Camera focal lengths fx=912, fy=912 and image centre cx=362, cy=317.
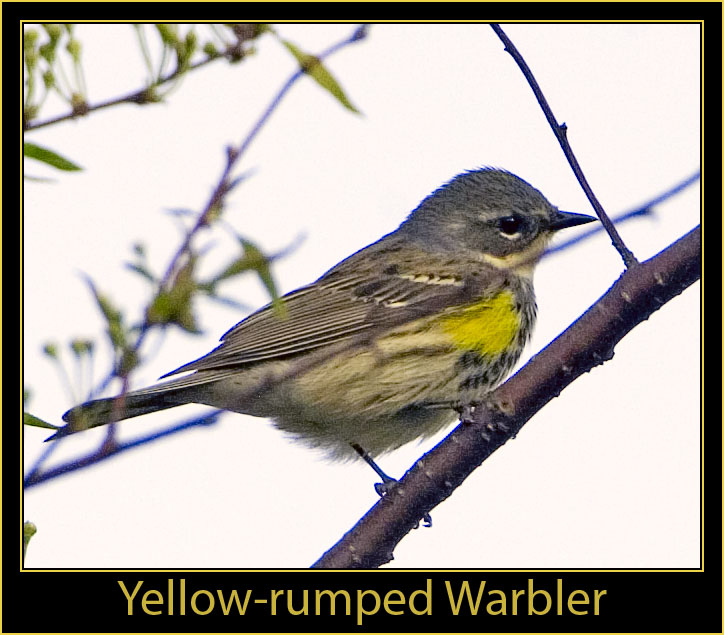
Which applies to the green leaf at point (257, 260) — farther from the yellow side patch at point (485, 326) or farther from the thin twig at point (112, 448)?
the yellow side patch at point (485, 326)

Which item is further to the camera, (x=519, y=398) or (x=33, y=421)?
(x=519, y=398)

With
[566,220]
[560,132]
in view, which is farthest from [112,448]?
[566,220]

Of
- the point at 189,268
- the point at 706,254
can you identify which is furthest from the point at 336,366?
the point at 189,268

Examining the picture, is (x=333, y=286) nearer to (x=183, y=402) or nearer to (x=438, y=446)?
(x=183, y=402)

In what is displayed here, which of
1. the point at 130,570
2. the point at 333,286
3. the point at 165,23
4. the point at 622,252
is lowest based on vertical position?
the point at 130,570

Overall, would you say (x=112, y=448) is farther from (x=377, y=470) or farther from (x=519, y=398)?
(x=377, y=470)

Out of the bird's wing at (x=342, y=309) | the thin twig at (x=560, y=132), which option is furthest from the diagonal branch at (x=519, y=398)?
the bird's wing at (x=342, y=309)
